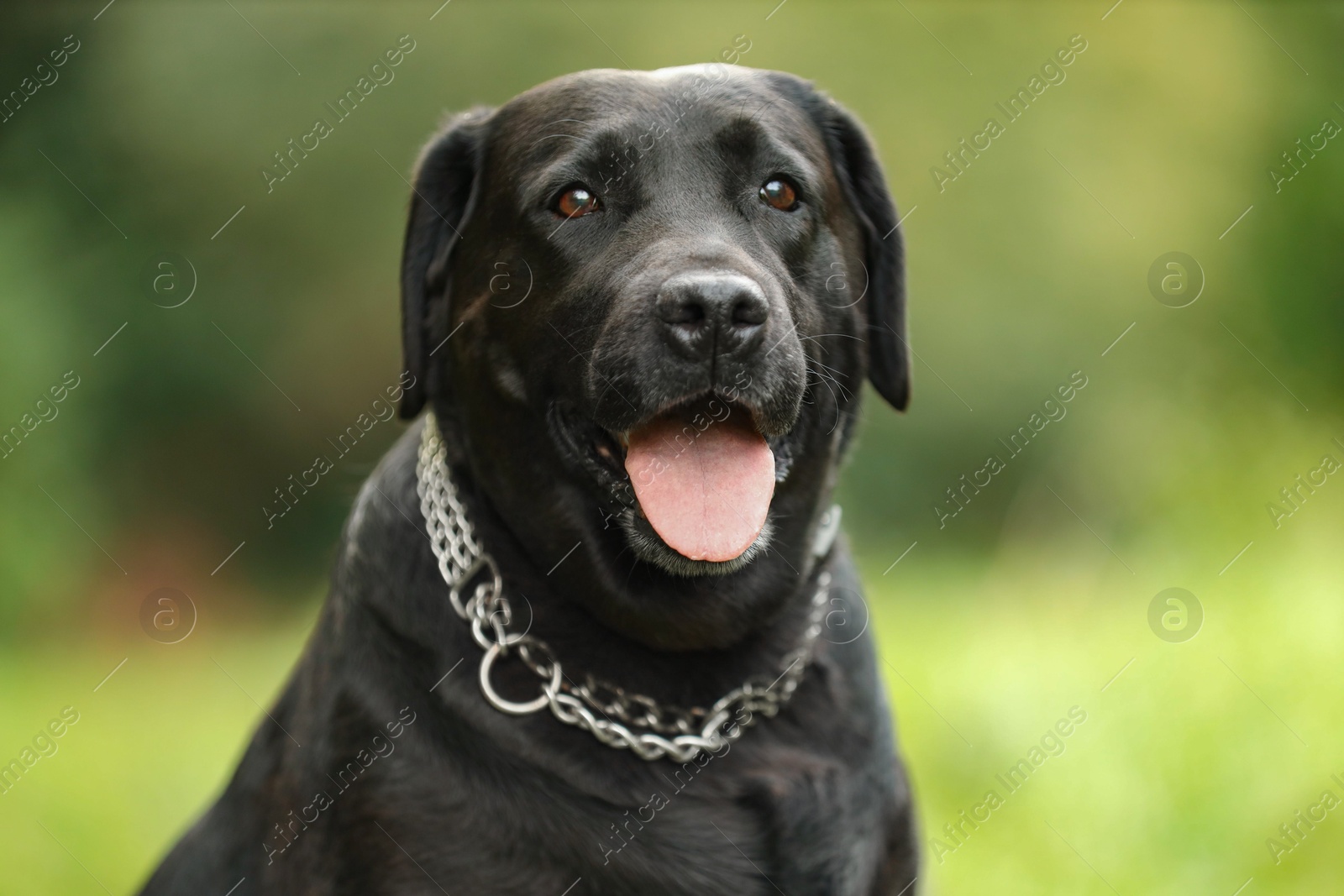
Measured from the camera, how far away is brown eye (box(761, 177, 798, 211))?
2705 millimetres

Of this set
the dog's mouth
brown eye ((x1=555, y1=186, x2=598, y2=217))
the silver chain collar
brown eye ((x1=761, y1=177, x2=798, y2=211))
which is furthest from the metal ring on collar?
brown eye ((x1=761, y1=177, x2=798, y2=211))

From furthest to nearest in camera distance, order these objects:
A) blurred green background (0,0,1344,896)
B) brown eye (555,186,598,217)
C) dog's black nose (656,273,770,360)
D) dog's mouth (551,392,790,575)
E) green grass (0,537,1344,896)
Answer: blurred green background (0,0,1344,896), green grass (0,537,1344,896), brown eye (555,186,598,217), dog's mouth (551,392,790,575), dog's black nose (656,273,770,360)

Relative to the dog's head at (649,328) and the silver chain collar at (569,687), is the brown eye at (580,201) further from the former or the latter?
the silver chain collar at (569,687)

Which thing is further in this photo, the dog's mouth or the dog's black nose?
the dog's mouth

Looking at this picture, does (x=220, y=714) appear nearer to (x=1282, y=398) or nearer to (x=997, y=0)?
(x=1282, y=398)

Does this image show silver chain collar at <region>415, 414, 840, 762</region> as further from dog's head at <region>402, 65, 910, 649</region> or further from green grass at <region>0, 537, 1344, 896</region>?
green grass at <region>0, 537, 1344, 896</region>

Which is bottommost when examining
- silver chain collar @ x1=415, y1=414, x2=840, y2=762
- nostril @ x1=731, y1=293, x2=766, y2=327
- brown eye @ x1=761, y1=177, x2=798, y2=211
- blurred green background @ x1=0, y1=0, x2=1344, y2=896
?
blurred green background @ x1=0, y1=0, x2=1344, y2=896

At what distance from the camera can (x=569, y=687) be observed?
8.11 ft

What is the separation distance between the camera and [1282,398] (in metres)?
7.17

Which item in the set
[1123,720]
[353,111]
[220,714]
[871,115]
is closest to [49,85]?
[353,111]

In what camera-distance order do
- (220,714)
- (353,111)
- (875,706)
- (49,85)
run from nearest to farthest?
(875,706) → (220,714) → (49,85) → (353,111)

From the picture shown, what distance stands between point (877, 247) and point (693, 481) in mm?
Result: 974

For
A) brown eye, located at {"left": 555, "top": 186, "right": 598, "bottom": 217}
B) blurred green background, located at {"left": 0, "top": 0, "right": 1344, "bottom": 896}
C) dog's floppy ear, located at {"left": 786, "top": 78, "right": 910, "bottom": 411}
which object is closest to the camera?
brown eye, located at {"left": 555, "top": 186, "right": 598, "bottom": 217}

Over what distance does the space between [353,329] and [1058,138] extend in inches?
241
